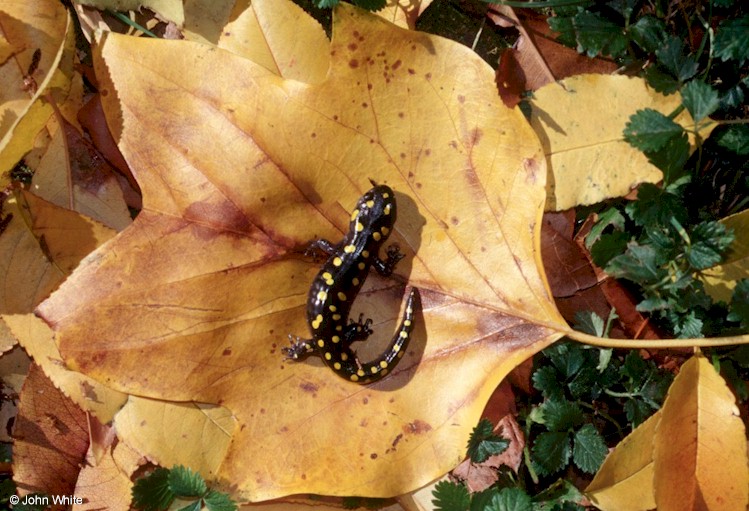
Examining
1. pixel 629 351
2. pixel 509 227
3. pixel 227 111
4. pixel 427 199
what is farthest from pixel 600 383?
pixel 227 111

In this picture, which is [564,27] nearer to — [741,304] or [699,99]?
[699,99]

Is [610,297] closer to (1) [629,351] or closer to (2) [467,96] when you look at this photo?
(1) [629,351]

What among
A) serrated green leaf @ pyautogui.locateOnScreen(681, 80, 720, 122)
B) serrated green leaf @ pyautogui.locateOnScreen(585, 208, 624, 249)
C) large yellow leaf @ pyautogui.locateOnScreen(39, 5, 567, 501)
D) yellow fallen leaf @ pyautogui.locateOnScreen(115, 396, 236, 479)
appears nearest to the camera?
large yellow leaf @ pyautogui.locateOnScreen(39, 5, 567, 501)

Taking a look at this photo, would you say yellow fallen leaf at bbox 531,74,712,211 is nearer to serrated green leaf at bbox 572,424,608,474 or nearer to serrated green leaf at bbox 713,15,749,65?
serrated green leaf at bbox 713,15,749,65

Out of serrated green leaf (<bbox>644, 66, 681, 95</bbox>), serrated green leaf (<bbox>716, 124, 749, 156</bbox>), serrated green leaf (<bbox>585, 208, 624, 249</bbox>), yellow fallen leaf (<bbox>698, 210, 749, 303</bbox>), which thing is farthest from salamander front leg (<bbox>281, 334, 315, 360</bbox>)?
serrated green leaf (<bbox>716, 124, 749, 156</bbox>)

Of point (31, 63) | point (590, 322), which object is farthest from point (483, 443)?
point (31, 63)
